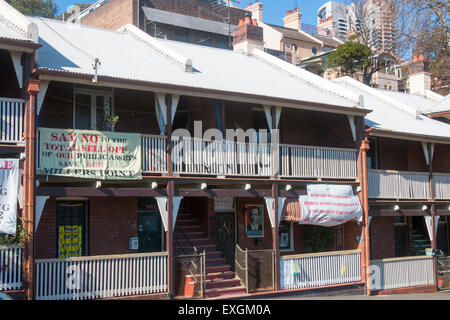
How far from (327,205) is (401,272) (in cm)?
439

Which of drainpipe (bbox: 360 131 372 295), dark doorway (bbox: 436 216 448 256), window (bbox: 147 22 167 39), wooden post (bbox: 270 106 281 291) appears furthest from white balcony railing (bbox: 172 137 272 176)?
window (bbox: 147 22 167 39)

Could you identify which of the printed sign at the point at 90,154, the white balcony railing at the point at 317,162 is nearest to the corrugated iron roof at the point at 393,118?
the white balcony railing at the point at 317,162

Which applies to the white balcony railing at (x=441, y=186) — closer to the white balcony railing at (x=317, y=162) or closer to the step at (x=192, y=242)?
the white balcony railing at (x=317, y=162)

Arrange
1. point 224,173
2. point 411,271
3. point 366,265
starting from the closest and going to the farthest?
point 224,173 < point 366,265 < point 411,271

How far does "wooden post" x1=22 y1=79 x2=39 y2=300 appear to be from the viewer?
12.5 metres

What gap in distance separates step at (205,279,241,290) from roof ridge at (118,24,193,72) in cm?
643

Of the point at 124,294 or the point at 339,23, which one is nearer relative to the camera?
the point at 124,294

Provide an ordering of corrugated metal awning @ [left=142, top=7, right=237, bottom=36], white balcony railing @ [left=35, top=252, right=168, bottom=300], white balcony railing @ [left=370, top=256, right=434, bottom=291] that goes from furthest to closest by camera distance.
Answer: corrugated metal awning @ [left=142, top=7, right=237, bottom=36] → white balcony railing @ [left=370, top=256, right=434, bottom=291] → white balcony railing @ [left=35, top=252, right=168, bottom=300]

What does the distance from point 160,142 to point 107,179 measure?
181 cm

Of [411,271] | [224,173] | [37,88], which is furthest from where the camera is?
[411,271]

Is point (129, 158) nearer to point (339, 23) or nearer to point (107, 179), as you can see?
point (107, 179)

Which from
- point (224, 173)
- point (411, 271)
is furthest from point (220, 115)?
point (411, 271)

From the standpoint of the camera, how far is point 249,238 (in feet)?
64.0

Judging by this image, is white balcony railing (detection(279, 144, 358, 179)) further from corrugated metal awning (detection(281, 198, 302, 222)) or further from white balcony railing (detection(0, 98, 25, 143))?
white balcony railing (detection(0, 98, 25, 143))
